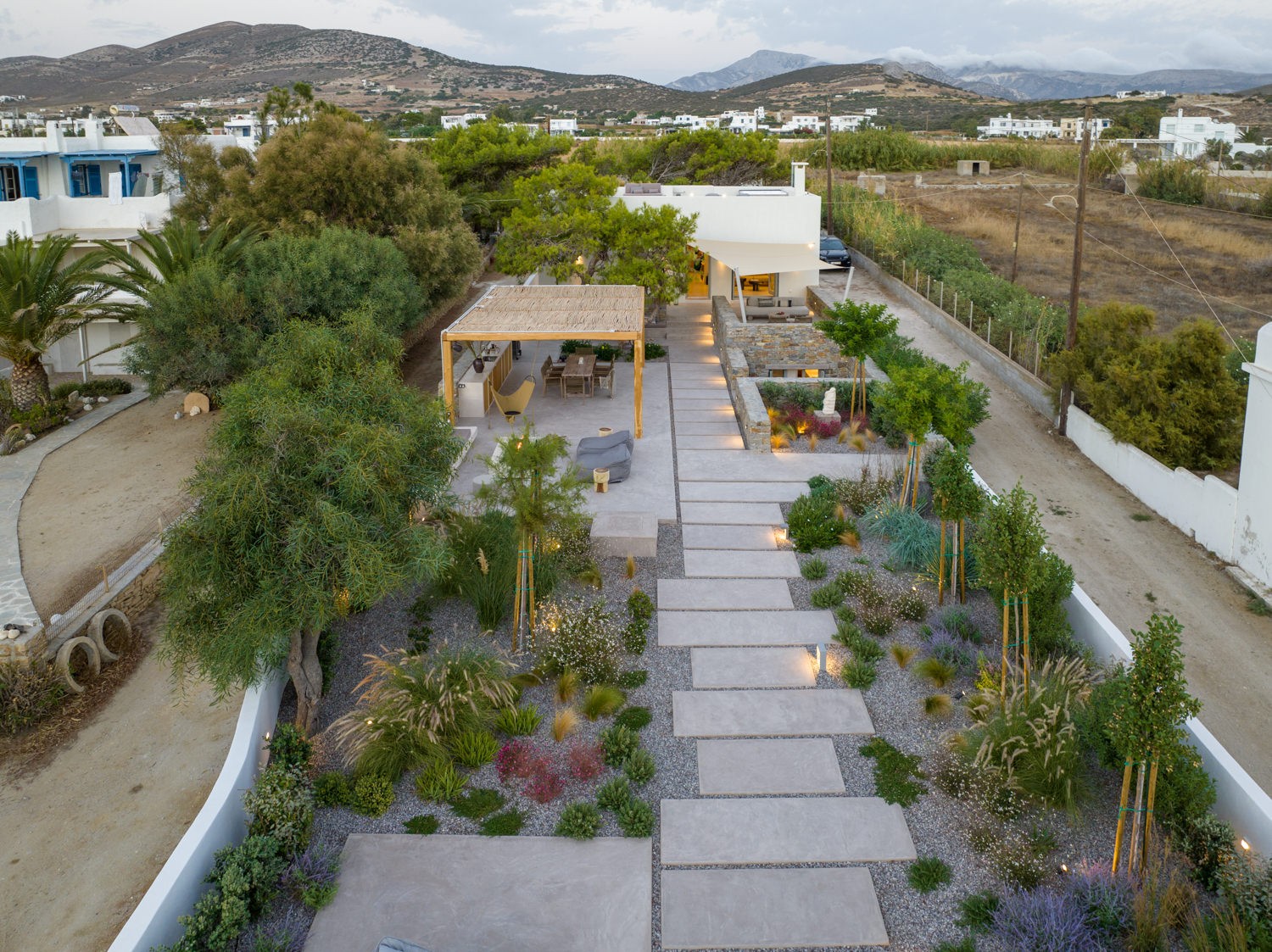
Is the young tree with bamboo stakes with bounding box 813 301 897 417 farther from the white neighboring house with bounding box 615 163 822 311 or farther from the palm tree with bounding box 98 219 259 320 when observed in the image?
the palm tree with bounding box 98 219 259 320

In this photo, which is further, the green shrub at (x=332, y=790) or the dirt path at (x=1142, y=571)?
the dirt path at (x=1142, y=571)

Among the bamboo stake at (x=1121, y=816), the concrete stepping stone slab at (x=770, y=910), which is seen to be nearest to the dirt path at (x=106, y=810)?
the concrete stepping stone slab at (x=770, y=910)

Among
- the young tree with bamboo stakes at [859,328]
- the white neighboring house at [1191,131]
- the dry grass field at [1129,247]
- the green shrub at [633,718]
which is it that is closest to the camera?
the green shrub at [633,718]

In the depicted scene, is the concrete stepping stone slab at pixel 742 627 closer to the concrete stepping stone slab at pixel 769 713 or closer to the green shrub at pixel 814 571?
the green shrub at pixel 814 571

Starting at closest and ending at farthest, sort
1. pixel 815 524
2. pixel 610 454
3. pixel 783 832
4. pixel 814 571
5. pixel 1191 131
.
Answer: pixel 783 832 < pixel 814 571 < pixel 815 524 < pixel 610 454 < pixel 1191 131

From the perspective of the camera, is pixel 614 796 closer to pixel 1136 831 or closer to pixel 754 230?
pixel 1136 831

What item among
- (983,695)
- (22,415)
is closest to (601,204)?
(22,415)

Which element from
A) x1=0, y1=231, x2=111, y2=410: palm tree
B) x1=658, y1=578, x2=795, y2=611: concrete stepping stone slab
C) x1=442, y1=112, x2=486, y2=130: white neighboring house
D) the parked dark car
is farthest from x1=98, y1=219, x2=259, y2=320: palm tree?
x1=442, y1=112, x2=486, y2=130: white neighboring house

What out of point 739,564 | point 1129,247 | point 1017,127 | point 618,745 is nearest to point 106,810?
point 618,745
